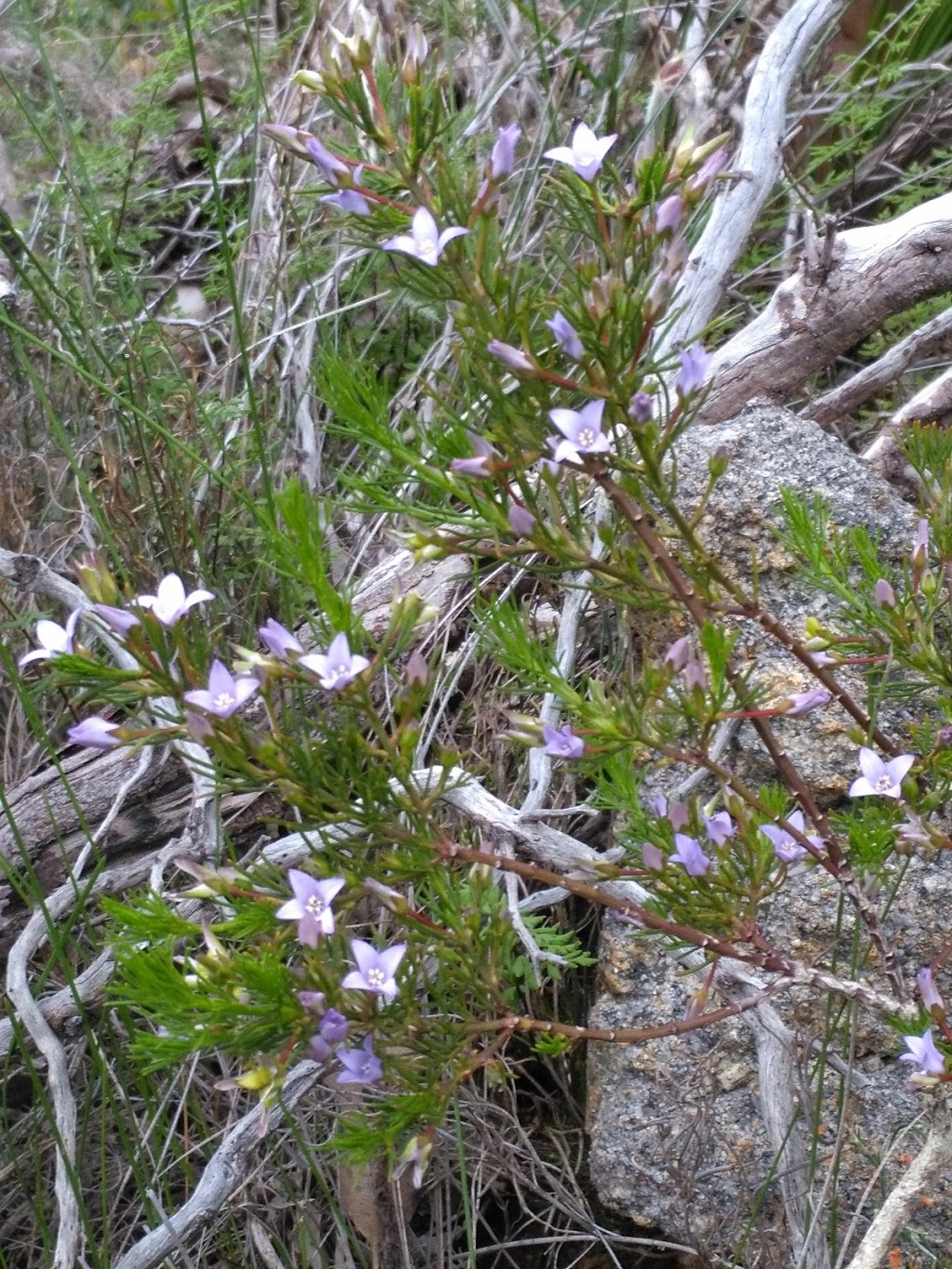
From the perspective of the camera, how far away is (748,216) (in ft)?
7.97

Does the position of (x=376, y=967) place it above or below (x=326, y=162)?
below

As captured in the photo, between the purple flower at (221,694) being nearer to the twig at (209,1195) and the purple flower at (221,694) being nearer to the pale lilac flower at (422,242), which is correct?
the pale lilac flower at (422,242)

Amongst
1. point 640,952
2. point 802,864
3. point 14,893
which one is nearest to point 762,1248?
point 640,952

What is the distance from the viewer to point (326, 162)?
1191mm

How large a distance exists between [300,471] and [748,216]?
1.07 meters

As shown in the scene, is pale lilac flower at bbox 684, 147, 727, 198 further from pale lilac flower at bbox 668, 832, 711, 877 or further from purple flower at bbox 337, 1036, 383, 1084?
purple flower at bbox 337, 1036, 383, 1084

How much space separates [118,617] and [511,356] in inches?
17.2

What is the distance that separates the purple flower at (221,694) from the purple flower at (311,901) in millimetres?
164

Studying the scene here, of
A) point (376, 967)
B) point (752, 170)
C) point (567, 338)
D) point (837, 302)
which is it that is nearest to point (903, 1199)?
point (376, 967)

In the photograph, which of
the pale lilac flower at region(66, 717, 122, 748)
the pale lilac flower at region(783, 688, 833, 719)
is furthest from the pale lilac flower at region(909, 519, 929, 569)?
the pale lilac flower at region(66, 717, 122, 748)

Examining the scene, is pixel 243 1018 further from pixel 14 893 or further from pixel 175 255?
pixel 175 255

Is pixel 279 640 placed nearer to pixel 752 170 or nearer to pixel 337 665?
pixel 337 665

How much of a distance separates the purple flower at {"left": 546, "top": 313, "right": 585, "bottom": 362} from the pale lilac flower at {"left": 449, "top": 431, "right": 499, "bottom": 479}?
122 mm

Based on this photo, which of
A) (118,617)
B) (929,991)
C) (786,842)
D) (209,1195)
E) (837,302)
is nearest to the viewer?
(118,617)
